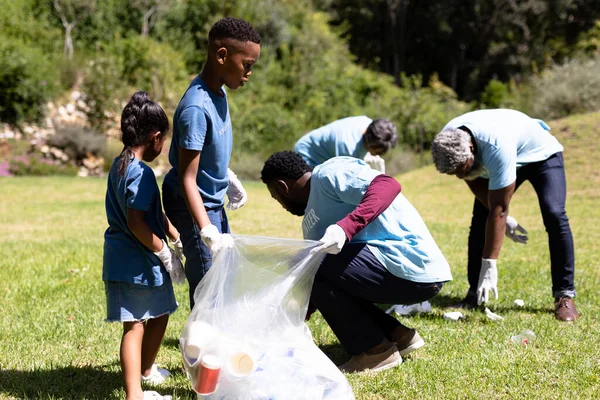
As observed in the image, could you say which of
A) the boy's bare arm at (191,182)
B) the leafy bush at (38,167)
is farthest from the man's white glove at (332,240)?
the leafy bush at (38,167)

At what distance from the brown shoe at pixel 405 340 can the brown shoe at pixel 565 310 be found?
1.31 metres

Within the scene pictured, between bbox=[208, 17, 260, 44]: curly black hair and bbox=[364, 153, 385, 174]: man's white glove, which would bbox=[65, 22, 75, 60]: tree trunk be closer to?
bbox=[364, 153, 385, 174]: man's white glove

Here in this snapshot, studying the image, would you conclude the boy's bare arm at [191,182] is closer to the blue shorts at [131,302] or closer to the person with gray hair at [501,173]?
the blue shorts at [131,302]

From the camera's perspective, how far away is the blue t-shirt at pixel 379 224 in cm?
320

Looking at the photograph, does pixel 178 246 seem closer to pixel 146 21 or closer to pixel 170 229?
pixel 170 229

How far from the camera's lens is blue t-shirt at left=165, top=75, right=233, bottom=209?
9.53ft

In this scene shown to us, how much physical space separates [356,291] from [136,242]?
1.13m

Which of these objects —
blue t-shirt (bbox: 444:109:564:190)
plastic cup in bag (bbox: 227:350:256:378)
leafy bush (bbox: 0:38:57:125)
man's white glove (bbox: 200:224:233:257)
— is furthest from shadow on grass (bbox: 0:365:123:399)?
leafy bush (bbox: 0:38:57:125)

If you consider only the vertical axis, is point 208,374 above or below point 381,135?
below

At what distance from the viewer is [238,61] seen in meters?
2.99

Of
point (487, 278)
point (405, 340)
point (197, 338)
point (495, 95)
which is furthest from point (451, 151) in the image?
point (495, 95)

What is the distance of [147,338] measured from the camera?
10.2 ft

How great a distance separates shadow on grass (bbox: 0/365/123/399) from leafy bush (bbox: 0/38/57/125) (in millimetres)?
16310

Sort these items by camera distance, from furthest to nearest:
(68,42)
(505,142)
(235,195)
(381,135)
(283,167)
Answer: (68,42) → (381,135) → (505,142) → (235,195) → (283,167)
